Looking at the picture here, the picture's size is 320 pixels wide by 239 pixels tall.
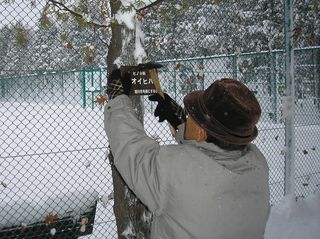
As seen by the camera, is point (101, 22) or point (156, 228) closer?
point (156, 228)

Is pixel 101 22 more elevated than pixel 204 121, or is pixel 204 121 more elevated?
A: pixel 101 22

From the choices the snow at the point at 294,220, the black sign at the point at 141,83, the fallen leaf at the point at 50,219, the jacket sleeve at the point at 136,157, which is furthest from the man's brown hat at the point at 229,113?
the snow at the point at 294,220

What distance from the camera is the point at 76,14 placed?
2523 millimetres

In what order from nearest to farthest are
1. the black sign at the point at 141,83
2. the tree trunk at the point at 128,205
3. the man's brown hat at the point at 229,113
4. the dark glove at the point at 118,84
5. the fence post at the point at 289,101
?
1. the man's brown hat at the point at 229,113
2. the dark glove at the point at 118,84
3. the black sign at the point at 141,83
4. the tree trunk at the point at 128,205
5. the fence post at the point at 289,101

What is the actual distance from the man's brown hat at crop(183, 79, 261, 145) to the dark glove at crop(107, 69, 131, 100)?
506 mm

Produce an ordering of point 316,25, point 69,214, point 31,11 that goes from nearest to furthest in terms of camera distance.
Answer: point 31,11
point 69,214
point 316,25

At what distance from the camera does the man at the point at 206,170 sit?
63.8 inches

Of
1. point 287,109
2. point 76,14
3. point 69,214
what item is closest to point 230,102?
point 76,14

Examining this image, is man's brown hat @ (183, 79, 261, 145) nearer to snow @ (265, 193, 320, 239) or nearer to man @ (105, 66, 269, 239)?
man @ (105, 66, 269, 239)

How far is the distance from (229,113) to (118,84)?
681 millimetres

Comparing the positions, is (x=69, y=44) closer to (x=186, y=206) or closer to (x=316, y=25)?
(x=186, y=206)

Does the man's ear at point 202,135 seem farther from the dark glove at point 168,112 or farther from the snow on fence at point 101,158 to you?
the snow on fence at point 101,158

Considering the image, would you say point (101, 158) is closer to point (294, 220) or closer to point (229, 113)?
point (294, 220)

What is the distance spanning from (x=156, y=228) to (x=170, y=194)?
27 centimetres
